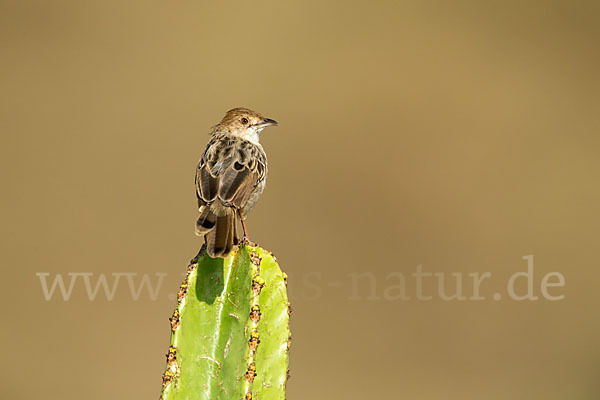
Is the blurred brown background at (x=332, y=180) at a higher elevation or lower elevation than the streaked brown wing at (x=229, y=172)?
higher

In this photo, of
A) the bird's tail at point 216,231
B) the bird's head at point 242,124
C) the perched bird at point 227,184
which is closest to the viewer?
the bird's tail at point 216,231

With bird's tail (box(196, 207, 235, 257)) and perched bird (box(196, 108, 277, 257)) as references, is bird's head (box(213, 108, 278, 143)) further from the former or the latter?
bird's tail (box(196, 207, 235, 257))

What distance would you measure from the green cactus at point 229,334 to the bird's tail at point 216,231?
188 mm

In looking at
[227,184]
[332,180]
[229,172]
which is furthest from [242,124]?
[332,180]

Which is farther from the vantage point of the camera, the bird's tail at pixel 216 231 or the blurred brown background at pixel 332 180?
the blurred brown background at pixel 332 180

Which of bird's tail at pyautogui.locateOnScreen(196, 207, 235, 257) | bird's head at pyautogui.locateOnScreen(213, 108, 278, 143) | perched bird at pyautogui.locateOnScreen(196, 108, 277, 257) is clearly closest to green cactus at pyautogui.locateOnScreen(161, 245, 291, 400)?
bird's tail at pyautogui.locateOnScreen(196, 207, 235, 257)

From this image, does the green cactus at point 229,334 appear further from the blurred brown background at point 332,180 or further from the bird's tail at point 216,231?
the blurred brown background at point 332,180

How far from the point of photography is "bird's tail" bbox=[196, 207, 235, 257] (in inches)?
202

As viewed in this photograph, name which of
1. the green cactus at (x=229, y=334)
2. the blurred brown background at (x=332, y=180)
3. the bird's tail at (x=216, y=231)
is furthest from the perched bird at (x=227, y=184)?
the blurred brown background at (x=332, y=180)

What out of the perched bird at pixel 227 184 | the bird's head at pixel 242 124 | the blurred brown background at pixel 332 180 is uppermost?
the blurred brown background at pixel 332 180

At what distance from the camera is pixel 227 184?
6.26 meters

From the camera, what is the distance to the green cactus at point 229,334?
4723mm

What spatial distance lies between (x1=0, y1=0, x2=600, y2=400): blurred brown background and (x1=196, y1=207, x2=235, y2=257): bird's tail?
680 centimetres

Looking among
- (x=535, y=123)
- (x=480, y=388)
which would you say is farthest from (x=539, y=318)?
(x=535, y=123)
